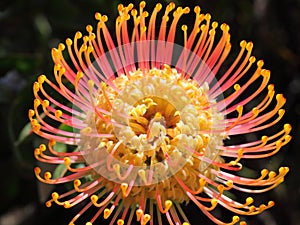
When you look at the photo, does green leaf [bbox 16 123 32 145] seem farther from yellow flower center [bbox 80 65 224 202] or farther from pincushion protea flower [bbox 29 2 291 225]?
yellow flower center [bbox 80 65 224 202]

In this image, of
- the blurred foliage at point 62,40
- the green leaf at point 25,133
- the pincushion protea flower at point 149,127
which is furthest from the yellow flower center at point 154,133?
the blurred foliage at point 62,40

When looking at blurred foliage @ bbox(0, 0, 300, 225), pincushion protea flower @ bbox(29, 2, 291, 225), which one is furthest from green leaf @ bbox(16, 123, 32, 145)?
blurred foliage @ bbox(0, 0, 300, 225)

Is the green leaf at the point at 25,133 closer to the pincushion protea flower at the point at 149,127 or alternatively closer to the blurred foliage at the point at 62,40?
the pincushion protea flower at the point at 149,127

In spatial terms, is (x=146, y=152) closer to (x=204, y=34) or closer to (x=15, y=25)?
(x=204, y=34)

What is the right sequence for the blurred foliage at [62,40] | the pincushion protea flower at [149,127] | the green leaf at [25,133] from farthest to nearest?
1. the blurred foliage at [62,40]
2. the green leaf at [25,133]
3. the pincushion protea flower at [149,127]

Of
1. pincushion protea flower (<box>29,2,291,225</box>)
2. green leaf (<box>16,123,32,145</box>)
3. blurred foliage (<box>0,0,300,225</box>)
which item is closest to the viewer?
pincushion protea flower (<box>29,2,291,225</box>)

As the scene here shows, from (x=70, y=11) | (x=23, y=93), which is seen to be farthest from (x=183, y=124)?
(x=70, y=11)
